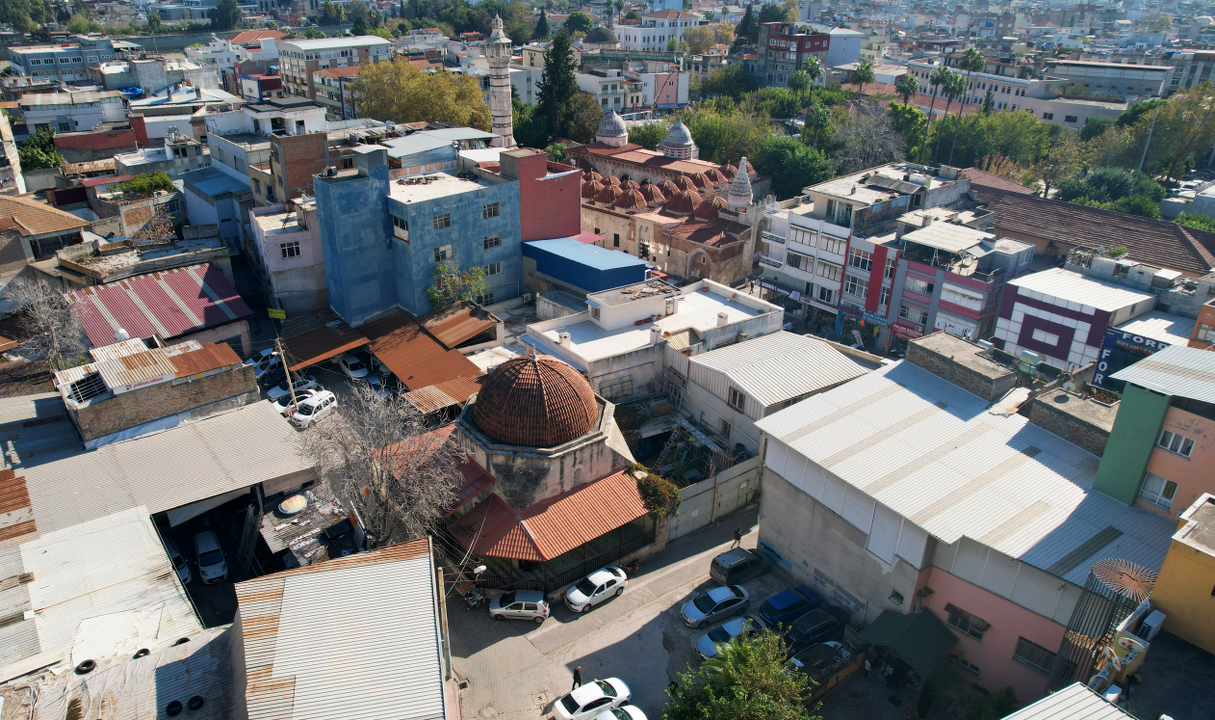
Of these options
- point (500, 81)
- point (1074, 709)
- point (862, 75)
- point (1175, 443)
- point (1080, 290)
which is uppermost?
point (500, 81)

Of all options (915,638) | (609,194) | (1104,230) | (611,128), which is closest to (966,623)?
(915,638)

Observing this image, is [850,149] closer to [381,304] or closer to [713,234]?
[713,234]

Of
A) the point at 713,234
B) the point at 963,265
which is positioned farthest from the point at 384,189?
the point at 963,265

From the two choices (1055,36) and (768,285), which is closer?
(768,285)

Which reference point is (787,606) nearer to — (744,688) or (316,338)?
(744,688)

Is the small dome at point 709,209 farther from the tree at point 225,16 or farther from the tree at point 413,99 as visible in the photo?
the tree at point 225,16

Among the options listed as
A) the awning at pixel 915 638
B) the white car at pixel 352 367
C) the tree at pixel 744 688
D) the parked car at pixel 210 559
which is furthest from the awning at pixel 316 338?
the awning at pixel 915 638
